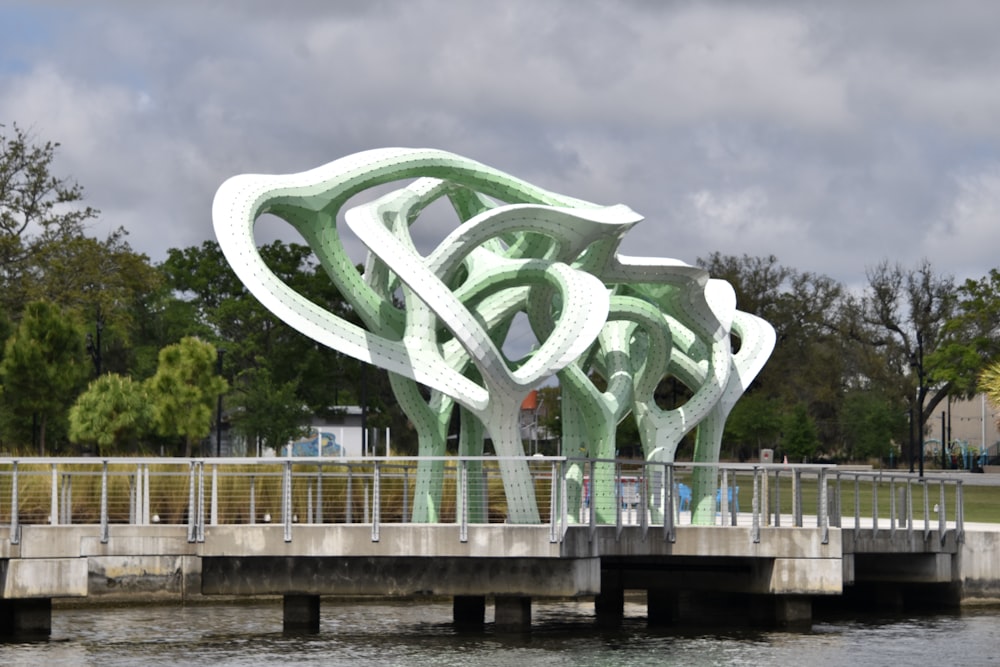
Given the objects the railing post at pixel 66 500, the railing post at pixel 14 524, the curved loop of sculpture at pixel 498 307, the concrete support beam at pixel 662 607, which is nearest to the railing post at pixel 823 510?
the curved loop of sculpture at pixel 498 307

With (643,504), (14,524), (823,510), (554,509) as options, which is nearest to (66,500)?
(14,524)

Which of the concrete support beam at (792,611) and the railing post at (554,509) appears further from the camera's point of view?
the concrete support beam at (792,611)

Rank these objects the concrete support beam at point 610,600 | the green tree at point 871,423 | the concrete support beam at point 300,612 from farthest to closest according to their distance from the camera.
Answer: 1. the green tree at point 871,423
2. the concrete support beam at point 610,600
3. the concrete support beam at point 300,612

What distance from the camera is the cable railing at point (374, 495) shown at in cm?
3028

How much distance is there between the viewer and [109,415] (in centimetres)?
5103

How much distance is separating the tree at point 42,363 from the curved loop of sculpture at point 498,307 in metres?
17.0

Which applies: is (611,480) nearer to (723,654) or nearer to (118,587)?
(723,654)

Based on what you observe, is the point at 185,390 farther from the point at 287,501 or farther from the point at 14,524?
the point at 14,524

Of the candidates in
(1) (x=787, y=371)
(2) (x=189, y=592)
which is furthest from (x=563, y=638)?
(1) (x=787, y=371)

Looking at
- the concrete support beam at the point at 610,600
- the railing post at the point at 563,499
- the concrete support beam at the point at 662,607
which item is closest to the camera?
the railing post at the point at 563,499

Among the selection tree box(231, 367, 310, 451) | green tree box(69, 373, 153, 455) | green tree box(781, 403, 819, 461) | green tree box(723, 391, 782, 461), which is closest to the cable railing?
green tree box(69, 373, 153, 455)

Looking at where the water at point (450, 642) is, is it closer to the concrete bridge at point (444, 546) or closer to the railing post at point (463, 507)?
the concrete bridge at point (444, 546)

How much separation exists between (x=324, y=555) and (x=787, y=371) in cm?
7430

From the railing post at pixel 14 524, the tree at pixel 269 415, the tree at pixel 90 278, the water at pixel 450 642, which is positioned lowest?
the water at pixel 450 642
